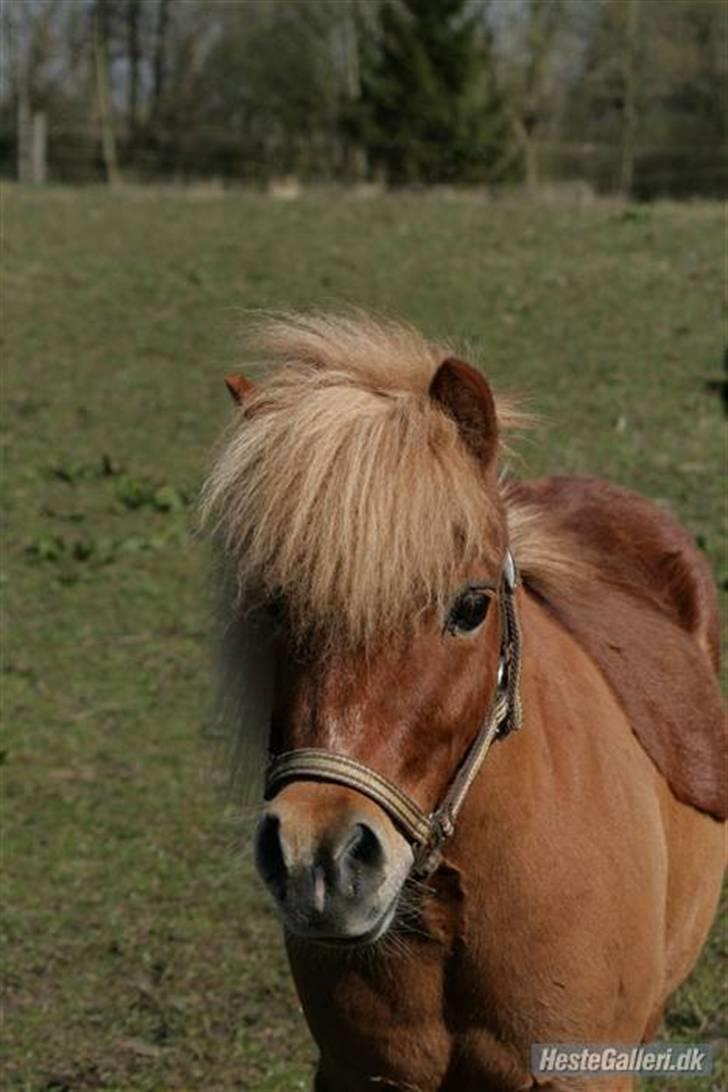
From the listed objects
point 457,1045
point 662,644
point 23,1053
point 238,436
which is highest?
point 238,436

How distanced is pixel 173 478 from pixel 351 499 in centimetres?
889

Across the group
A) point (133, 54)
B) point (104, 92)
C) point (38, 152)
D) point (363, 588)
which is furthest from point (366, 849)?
point (133, 54)

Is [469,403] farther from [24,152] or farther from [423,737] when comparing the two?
[24,152]

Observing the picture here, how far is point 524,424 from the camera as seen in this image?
310 cm

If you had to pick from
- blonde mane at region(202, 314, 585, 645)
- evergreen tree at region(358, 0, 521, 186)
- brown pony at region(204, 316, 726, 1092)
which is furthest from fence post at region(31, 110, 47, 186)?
blonde mane at region(202, 314, 585, 645)

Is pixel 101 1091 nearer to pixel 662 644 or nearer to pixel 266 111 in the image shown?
pixel 662 644

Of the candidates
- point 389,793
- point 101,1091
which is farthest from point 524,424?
point 101,1091

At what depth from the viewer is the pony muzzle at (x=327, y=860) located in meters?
2.40

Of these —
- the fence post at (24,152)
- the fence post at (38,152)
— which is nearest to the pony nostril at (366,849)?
the fence post at (38,152)

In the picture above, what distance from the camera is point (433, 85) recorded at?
30438 mm

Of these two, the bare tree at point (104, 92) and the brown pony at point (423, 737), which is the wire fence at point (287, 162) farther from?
the brown pony at point (423, 737)

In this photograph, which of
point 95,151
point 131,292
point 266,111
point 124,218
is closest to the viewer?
point 131,292

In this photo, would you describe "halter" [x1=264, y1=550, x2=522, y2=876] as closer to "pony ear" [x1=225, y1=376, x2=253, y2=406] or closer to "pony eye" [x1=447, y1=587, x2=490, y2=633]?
"pony eye" [x1=447, y1=587, x2=490, y2=633]

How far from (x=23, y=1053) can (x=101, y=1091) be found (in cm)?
41
